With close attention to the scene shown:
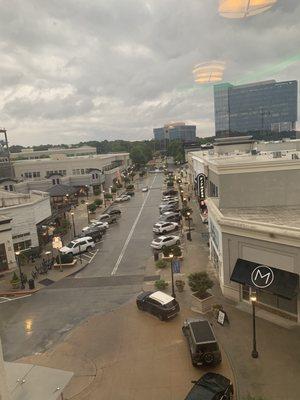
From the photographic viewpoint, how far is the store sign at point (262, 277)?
2125 centimetres

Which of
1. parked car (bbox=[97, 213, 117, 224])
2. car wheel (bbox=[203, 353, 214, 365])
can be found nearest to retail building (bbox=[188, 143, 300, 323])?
car wheel (bbox=[203, 353, 214, 365])

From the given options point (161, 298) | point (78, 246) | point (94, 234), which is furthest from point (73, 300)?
point (94, 234)

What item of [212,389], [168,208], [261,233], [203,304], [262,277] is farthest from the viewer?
[168,208]

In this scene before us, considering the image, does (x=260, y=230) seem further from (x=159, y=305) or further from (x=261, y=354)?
(x=159, y=305)

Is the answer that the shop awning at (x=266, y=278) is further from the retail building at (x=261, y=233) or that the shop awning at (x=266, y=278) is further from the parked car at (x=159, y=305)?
the parked car at (x=159, y=305)

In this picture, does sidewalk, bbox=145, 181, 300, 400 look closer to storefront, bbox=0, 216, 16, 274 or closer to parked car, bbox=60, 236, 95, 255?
parked car, bbox=60, 236, 95, 255

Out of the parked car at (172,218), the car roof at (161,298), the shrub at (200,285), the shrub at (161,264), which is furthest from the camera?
the parked car at (172,218)

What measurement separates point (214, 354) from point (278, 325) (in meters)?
5.99

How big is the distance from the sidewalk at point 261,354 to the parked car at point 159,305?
213 centimetres

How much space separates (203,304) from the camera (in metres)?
23.3

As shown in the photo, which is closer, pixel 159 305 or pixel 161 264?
pixel 159 305

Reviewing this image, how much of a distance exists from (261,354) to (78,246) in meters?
25.6

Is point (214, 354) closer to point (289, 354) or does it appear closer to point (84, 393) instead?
point (289, 354)

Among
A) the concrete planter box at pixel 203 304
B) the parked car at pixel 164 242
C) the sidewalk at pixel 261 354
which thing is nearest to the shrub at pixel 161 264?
the parked car at pixel 164 242
